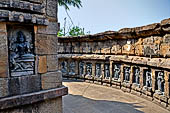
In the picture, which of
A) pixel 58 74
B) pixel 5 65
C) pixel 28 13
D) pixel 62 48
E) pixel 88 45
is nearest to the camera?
pixel 5 65

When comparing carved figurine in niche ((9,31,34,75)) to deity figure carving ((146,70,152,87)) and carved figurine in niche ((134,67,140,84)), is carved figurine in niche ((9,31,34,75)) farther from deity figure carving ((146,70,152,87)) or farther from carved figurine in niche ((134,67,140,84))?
carved figurine in niche ((134,67,140,84))

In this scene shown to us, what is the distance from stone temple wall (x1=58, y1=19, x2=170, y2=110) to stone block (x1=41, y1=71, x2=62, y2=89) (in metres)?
2.66

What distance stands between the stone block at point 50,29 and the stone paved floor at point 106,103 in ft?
6.53

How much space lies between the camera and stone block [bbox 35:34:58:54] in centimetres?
225

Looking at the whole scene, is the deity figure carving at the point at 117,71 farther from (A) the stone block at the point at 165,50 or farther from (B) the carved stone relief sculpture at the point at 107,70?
(A) the stone block at the point at 165,50

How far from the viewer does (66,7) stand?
1113 cm

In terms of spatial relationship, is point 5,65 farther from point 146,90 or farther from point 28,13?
point 146,90

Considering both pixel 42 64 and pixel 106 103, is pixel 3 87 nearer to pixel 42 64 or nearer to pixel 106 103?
pixel 42 64

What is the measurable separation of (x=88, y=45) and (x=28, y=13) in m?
4.46

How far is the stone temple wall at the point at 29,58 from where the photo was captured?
1.96m

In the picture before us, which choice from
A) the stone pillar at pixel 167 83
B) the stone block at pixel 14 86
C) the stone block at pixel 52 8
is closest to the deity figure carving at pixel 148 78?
the stone pillar at pixel 167 83

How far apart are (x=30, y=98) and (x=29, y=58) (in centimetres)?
64

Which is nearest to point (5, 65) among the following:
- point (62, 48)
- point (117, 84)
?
point (117, 84)

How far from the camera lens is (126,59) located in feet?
15.6
